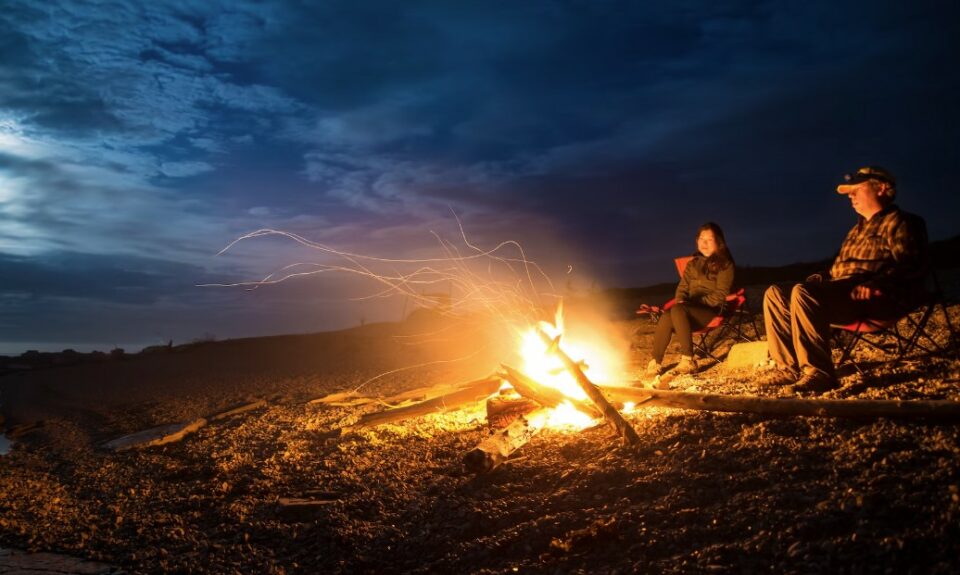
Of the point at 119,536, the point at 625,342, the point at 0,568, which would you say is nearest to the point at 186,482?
the point at 119,536

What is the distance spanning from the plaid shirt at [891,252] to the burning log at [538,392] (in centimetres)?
242

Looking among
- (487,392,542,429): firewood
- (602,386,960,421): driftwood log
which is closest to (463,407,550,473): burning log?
(487,392,542,429): firewood

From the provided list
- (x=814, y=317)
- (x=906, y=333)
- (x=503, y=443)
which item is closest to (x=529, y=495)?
(x=503, y=443)

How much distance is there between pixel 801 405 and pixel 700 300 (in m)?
3.11

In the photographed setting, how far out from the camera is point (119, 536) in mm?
3959

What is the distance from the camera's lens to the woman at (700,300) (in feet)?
20.5

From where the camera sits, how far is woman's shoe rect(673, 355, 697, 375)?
20.6 feet

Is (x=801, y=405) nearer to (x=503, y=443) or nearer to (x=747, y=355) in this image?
(x=503, y=443)

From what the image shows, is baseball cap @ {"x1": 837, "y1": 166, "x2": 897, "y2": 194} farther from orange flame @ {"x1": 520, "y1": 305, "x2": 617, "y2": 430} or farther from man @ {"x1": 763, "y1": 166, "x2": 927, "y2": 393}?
orange flame @ {"x1": 520, "y1": 305, "x2": 617, "y2": 430}

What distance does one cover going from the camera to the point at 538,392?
4.87 metres

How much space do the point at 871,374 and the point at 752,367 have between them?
1321mm

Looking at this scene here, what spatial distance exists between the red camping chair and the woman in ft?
0.23

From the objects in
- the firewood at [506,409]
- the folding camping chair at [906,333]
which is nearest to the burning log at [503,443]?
the firewood at [506,409]

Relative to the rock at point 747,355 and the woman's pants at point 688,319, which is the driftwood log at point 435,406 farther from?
the rock at point 747,355
